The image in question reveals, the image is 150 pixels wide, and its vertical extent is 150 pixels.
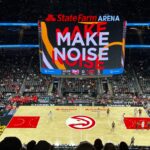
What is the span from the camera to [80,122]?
34.5 metres

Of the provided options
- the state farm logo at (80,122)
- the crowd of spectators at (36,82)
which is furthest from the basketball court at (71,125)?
the crowd of spectators at (36,82)

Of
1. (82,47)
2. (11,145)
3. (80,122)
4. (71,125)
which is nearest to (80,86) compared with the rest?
(82,47)

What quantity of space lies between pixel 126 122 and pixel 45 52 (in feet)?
46.8

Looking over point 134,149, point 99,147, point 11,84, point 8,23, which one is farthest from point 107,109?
point 99,147

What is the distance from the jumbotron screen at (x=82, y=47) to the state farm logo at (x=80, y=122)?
834 cm

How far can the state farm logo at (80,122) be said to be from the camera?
33406 mm

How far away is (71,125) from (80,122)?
1271mm

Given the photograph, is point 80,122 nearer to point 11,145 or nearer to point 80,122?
point 80,122

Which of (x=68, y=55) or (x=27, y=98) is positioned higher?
(x=68, y=55)

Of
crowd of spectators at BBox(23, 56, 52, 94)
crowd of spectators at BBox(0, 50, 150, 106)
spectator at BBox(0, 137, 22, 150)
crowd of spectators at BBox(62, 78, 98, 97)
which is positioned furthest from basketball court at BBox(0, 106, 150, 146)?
spectator at BBox(0, 137, 22, 150)

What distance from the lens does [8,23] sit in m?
47.6

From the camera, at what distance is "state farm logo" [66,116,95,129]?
33.4m

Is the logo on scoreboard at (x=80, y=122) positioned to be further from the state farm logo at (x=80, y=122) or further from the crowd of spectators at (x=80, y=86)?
the crowd of spectators at (x=80, y=86)

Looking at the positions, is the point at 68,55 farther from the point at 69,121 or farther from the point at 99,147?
the point at 99,147
